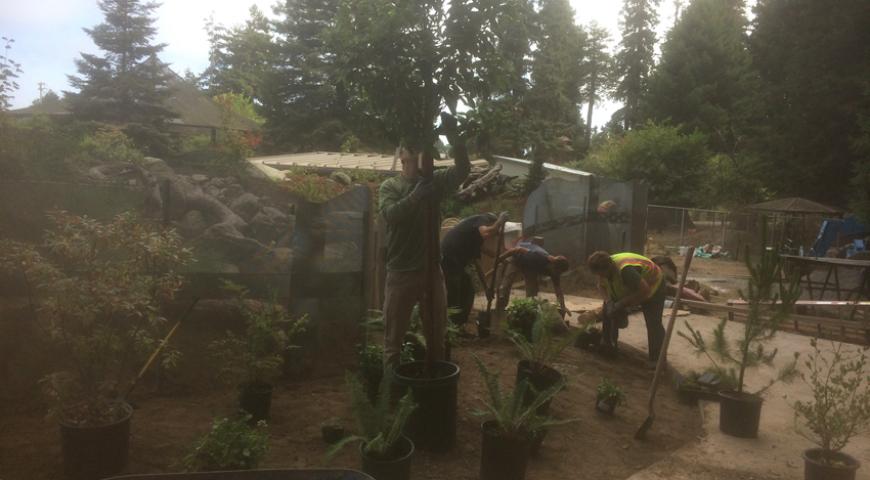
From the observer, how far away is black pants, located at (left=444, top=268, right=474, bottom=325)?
22.7 feet

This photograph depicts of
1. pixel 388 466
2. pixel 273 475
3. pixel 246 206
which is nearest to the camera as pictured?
pixel 273 475

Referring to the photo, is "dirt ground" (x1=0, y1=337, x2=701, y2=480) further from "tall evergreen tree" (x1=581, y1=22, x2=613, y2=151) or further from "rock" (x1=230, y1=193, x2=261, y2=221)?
"tall evergreen tree" (x1=581, y1=22, x2=613, y2=151)

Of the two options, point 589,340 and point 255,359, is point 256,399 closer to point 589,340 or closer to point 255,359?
point 255,359

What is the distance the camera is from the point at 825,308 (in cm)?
888

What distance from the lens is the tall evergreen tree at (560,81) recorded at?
32.3 metres

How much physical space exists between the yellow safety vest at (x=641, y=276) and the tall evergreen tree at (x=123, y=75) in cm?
1891

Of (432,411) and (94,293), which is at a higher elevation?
(94,293)

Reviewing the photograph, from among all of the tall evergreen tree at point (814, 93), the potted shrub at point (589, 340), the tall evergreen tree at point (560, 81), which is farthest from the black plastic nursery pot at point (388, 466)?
the tall evergreen tree at point (560, 81)

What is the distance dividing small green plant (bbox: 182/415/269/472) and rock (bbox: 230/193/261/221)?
7.64 m

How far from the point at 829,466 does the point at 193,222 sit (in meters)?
8.17

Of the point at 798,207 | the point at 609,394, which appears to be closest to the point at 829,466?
the point at 609,394

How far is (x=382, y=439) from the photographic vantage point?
3334mm

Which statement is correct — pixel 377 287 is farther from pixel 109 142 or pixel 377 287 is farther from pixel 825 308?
pixel 109 142

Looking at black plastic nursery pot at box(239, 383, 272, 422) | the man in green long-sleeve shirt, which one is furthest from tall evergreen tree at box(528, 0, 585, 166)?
black plastic nursery pot at box(239, 383, 272, 422)
